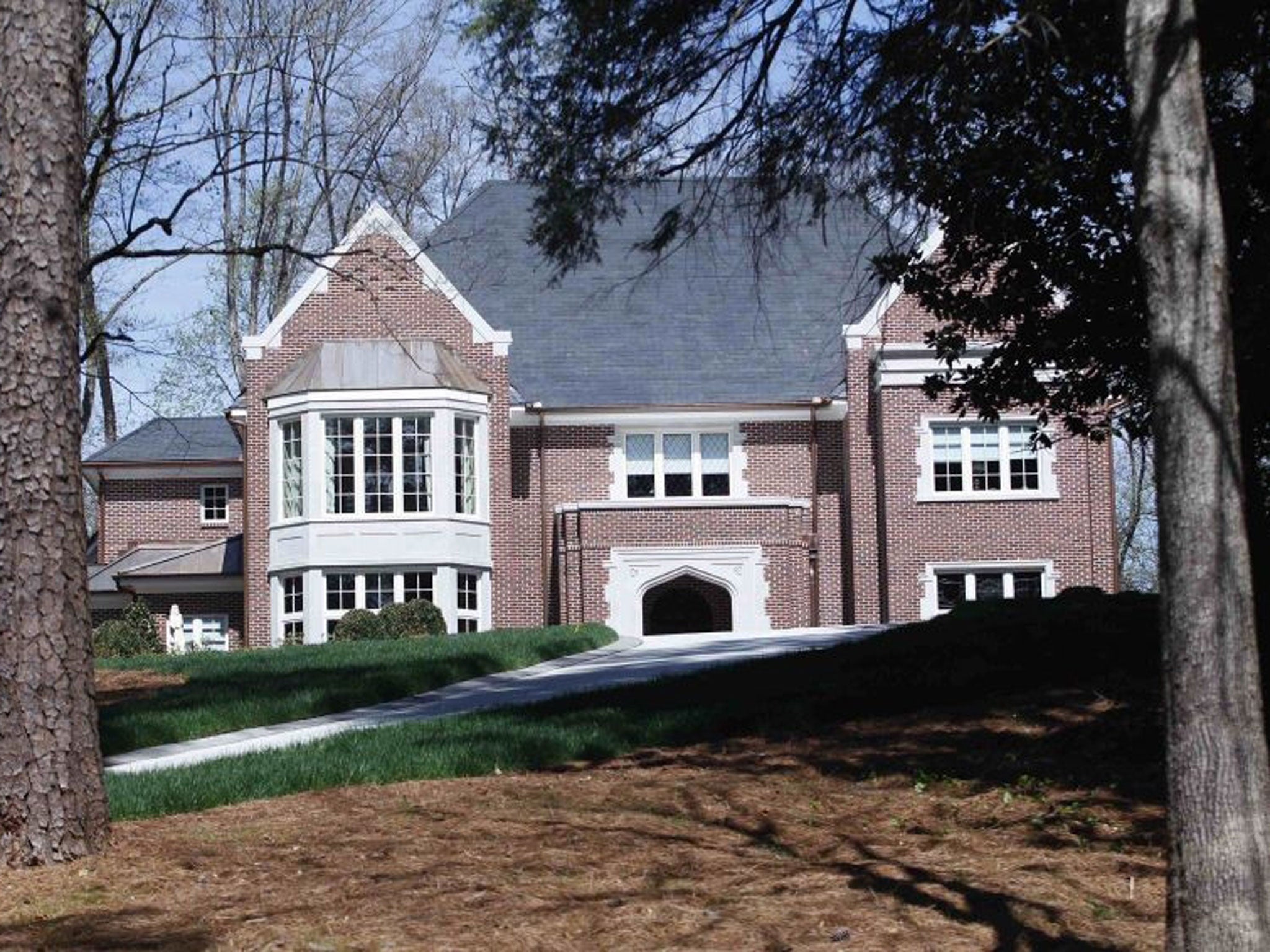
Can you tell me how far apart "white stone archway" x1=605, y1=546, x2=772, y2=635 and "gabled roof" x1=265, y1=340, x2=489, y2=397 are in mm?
4066

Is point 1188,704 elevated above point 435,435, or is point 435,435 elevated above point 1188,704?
point 435,435

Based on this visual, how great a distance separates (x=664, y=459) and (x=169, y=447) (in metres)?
11.2

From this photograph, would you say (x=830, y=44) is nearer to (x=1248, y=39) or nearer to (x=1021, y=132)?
(x=1021, y=132)

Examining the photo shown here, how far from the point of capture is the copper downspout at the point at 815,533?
103 feet

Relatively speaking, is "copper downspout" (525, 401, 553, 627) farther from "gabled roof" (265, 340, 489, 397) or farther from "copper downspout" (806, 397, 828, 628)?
"copper downspout" (806, 397, 828, 628)

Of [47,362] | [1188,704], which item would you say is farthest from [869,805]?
[47,362]

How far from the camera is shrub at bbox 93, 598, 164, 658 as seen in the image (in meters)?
28.1

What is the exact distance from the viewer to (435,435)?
98.5 ft

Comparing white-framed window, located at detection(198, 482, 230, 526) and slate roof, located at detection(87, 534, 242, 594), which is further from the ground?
white-framed window, located at detection(198, 482, 230, 526)

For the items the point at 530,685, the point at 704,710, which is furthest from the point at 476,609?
the point at 704,710

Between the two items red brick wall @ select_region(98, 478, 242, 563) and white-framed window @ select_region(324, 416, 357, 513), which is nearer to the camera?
white-framed window @ select_region(324, 416, 357, 513)

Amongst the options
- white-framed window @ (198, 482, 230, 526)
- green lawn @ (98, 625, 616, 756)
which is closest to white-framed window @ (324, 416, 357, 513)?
white-framed window @ (198, 482, 230, 526)

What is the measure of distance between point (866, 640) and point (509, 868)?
Result: 10.9 meters

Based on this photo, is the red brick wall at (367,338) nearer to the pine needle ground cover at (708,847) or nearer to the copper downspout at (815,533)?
the copper downspout at (815,533)
